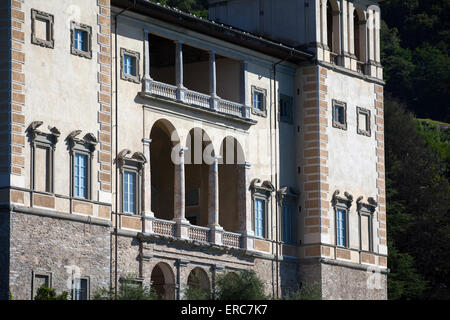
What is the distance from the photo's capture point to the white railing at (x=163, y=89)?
201 ft

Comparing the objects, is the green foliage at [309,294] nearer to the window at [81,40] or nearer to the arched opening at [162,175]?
the arched opening at [162,175]

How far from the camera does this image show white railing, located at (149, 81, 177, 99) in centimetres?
6116

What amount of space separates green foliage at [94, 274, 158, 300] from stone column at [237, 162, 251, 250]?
10.9 meters

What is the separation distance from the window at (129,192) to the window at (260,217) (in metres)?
8.69

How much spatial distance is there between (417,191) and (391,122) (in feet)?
29.7

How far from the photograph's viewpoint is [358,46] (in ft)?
242

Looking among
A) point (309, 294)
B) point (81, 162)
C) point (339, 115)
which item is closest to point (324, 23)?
point (339, 115)

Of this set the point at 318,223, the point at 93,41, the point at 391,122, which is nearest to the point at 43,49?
the point at 93,41

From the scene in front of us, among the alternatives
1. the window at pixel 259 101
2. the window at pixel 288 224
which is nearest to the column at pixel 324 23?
the window at pixel 259 101

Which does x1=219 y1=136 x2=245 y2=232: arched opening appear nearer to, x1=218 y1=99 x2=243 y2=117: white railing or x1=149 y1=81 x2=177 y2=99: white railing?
x1=218 y1=99 x2=243 y2=117: white railing

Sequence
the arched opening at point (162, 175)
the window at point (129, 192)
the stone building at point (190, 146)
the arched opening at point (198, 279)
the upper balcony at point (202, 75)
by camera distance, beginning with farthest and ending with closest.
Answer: the arched opening at point (162, 175) < the upper balcony at point (202, 75) < the arched opening at point (198, 279) < the window at point (129, 192) < the stone building at point (190, 146)

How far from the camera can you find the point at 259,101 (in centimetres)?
6806

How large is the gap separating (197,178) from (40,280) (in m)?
15.4

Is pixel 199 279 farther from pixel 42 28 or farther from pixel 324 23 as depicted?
pixel 324 23
